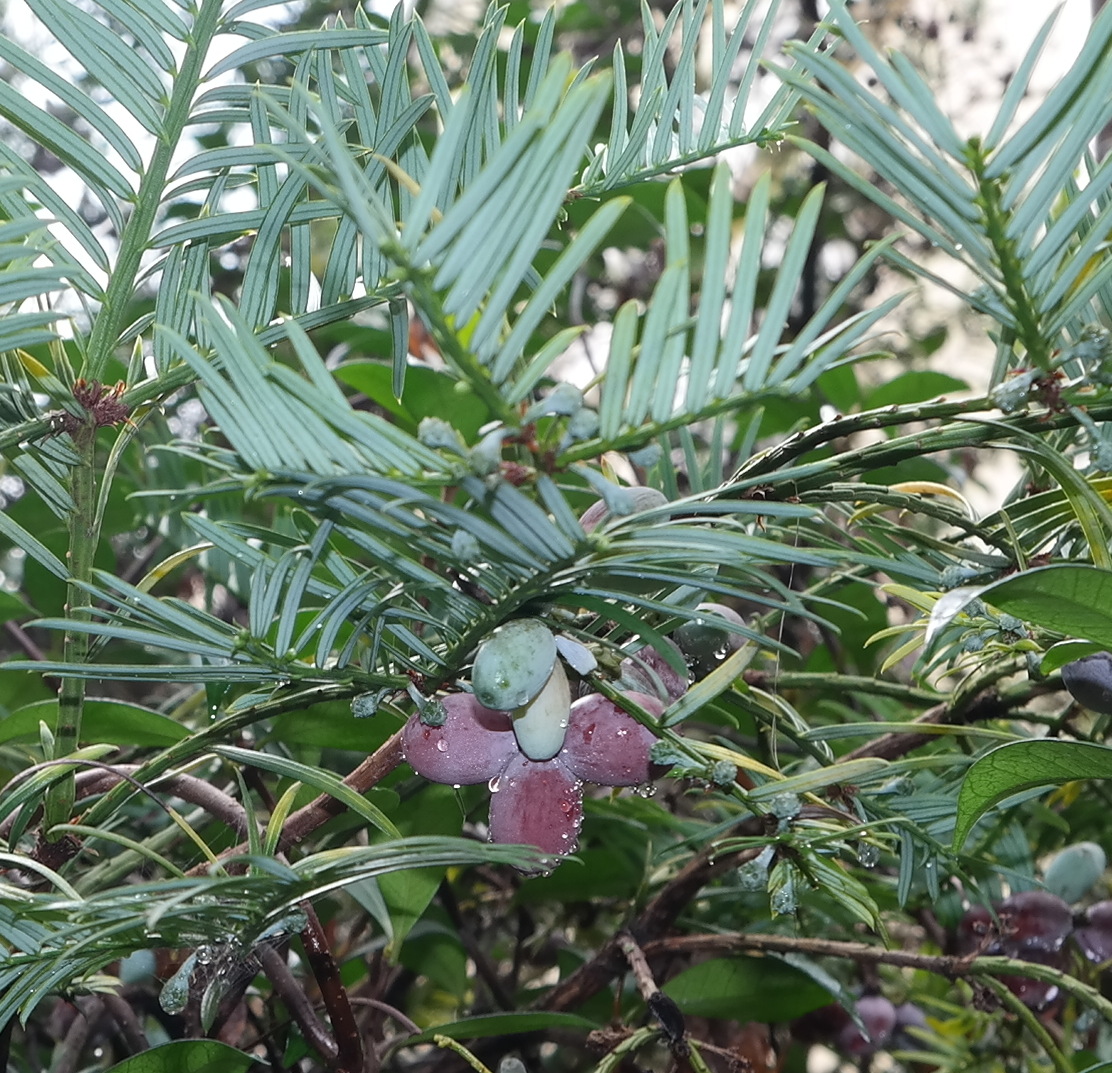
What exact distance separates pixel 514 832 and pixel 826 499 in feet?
0.39

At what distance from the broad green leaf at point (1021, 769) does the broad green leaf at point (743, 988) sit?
303mm

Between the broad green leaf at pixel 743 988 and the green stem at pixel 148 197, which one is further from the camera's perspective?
the broad green leaf at pixel 743 988

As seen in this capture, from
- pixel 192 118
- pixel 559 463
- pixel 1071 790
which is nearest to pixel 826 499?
pixel 559 463

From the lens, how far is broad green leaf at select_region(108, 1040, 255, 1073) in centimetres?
36

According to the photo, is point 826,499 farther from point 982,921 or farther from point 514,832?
point 982,921

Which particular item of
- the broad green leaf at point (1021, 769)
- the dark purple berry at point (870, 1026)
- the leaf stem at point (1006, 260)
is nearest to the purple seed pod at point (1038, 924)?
the dark purple berry at point (870, 1026)

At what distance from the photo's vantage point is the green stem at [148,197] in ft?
0.98

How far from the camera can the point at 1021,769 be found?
0.95 feet

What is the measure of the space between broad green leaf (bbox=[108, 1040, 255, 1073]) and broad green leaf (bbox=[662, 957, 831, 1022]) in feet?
0.85

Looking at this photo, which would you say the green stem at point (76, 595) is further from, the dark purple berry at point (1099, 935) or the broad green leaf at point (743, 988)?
the dark purple berry at point (1099, 935)

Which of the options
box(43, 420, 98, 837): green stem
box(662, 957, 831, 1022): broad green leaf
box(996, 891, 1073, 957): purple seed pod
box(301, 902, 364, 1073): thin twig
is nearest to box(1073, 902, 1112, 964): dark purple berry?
box(996, 891, 1073, 957): purple seed pod

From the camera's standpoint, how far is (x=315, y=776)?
0.27 metres

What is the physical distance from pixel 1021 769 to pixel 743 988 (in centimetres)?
32

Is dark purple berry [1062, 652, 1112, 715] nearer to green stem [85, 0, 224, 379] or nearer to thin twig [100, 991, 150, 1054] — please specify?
green stem [85, 0, 224, 379]
